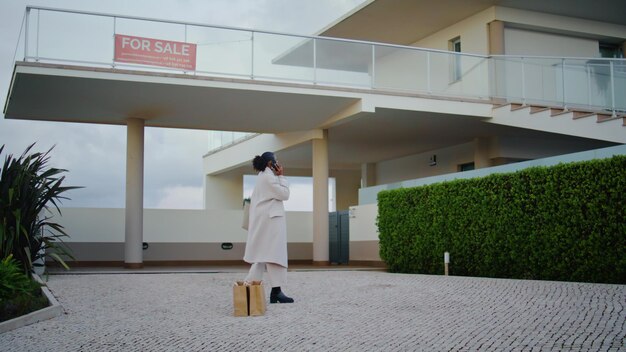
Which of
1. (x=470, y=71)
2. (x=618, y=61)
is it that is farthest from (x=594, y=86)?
(x=470, y=71)

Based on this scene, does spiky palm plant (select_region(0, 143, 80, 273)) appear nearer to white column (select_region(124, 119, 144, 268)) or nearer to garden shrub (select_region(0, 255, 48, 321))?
garden shrub (select_region(0, 255, 48, 321))

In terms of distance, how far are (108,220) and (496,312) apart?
15.1 meters

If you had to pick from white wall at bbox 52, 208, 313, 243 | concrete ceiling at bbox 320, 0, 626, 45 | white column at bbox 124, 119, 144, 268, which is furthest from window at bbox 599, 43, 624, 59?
white column at bbox 124, 119, 144, 268

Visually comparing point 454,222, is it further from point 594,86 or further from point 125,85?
point 125,85

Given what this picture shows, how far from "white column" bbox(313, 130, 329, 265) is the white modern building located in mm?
33

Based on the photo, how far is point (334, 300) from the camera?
9.14 m

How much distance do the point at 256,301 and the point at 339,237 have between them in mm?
15268

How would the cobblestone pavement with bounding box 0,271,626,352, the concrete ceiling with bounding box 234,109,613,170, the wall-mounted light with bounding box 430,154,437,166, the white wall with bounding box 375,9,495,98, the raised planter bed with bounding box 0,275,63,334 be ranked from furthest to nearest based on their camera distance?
1. the wall-mounted light with bounding box 430,154,437,166
2. the concrete ceiling with bounding box 234,109,613,170
3. the white wall with bounding box 375,9,495,98
4. the raised planter bed with bounding box 0,275,63,334
5. the cobblestone pavement with bounding box 0,271,626,352

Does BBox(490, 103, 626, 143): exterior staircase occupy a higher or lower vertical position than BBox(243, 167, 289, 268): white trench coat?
higher

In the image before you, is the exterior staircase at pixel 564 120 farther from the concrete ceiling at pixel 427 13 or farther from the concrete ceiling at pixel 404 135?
the concrete ceiling at pixel 427 13

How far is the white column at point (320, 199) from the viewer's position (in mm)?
20359

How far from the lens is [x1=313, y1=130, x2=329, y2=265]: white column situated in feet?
66.8

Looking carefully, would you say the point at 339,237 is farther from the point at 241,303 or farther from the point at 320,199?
the point at 241,303

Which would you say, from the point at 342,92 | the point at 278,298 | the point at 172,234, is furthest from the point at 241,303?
the point at 172,234
